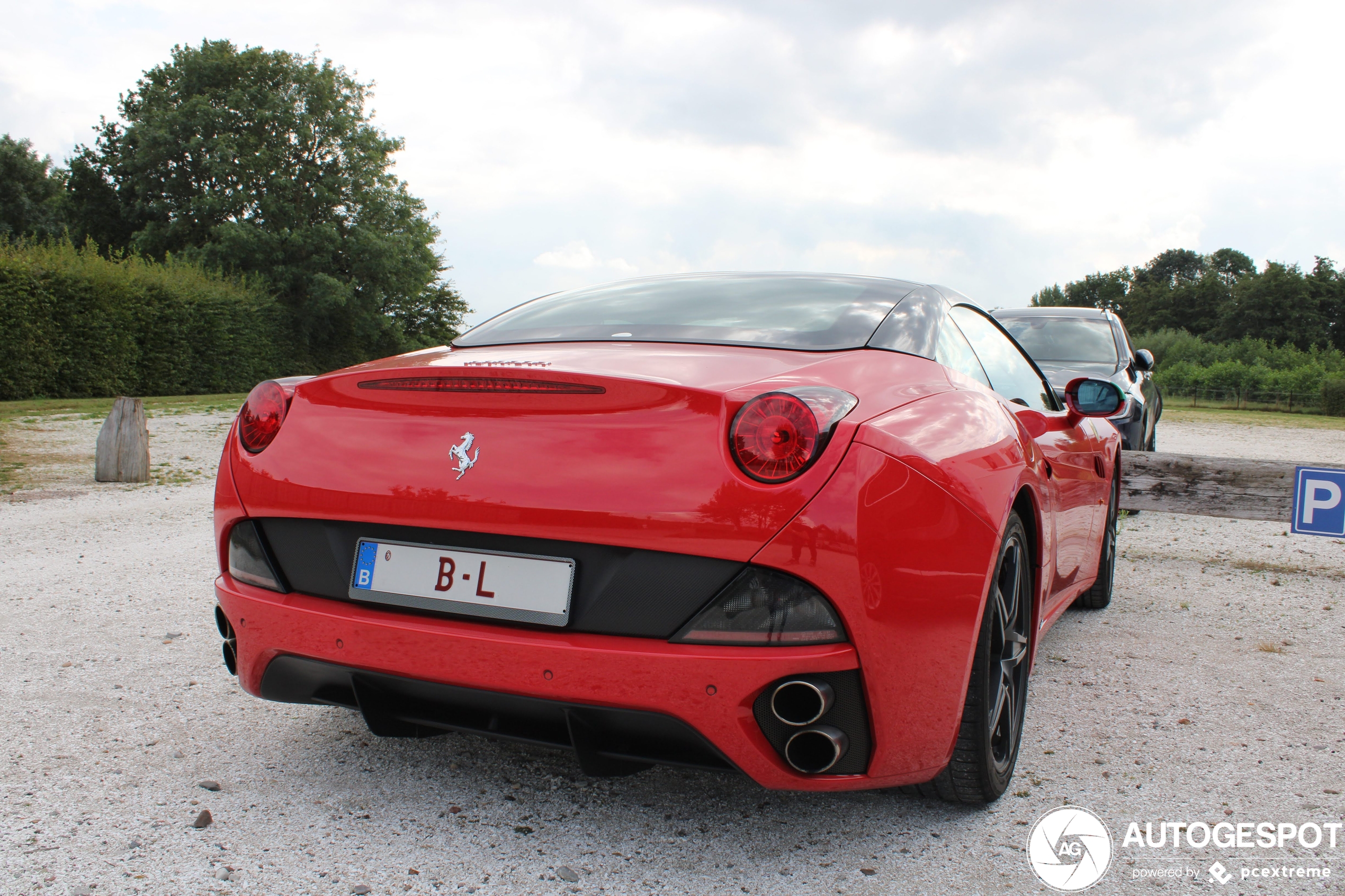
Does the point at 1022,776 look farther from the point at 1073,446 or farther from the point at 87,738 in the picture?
the point at 87,738

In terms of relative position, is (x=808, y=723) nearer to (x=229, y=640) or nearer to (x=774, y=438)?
(x=774, y=438)

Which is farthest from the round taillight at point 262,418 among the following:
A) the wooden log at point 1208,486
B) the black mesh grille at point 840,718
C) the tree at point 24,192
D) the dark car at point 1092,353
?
the tree at point 24,192

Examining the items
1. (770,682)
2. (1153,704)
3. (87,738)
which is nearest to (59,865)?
(87,738)

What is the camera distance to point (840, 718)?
75.8 inches

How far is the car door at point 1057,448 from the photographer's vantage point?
308cm

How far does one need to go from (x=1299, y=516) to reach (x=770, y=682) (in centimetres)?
493

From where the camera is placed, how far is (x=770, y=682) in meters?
1.87

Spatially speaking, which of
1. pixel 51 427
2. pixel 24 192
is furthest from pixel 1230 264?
pixel 51 427

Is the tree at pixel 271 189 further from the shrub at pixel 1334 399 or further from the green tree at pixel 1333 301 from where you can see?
the green tree at pixel 1333 301

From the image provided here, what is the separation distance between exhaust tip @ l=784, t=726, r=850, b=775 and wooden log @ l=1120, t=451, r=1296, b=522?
442cm

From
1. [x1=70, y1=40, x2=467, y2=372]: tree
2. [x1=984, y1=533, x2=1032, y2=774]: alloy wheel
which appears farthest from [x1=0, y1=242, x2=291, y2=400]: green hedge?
[x1=984, y1=533, x2=1032, y2=774]: alloy wheel

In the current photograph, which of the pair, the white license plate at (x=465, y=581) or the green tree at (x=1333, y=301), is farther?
the green tree at (x=1333, y=301)

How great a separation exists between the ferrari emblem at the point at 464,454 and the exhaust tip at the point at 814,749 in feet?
2.72

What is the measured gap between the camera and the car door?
3.08 meters
